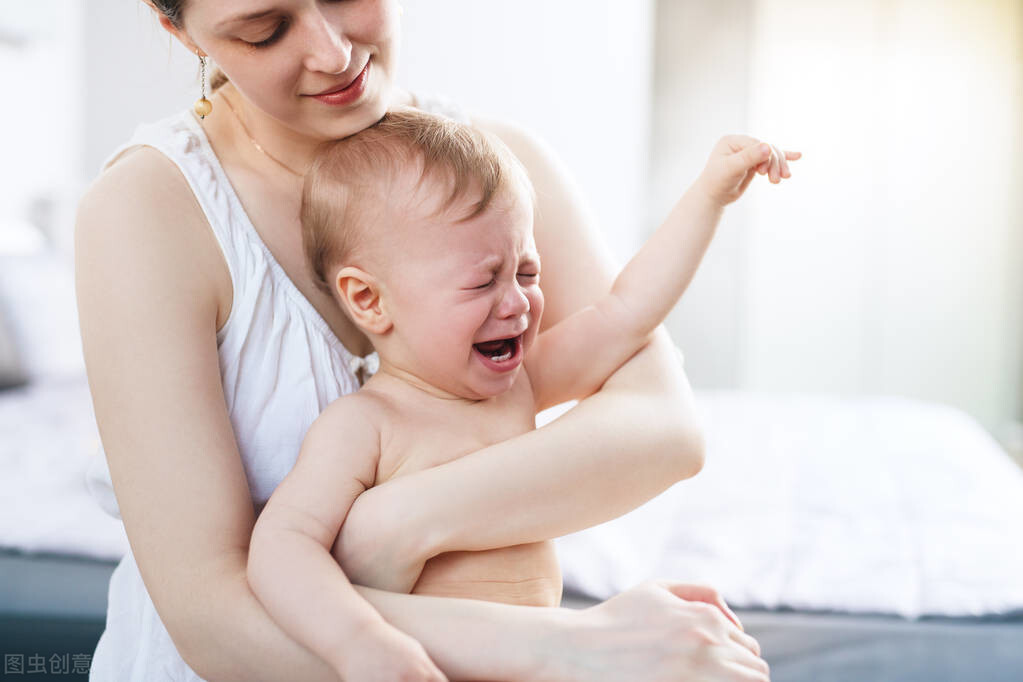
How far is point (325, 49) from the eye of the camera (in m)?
1.05

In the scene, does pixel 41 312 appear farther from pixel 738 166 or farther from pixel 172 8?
pixel 738 166

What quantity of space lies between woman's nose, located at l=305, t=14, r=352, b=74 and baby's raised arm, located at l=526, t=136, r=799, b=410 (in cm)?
40

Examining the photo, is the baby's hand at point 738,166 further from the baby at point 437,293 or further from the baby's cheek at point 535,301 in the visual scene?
the baby's cheek at point 535,301

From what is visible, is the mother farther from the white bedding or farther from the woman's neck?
the white bedding

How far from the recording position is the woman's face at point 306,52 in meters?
1.04

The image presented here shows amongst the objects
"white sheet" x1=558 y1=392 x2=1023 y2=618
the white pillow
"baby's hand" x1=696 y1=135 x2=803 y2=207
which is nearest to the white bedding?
"white sheet" x1=558 y1=392 x2=1023 y2=618

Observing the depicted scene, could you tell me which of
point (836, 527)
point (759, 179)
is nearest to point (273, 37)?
point (836, 527)

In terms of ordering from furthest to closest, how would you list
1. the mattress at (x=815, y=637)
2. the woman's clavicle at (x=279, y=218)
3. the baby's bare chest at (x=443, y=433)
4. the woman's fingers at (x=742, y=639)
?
the mattress at (x=815, y=637) → the woman's clavicle at (x=279, y=218) → the baby's bare chest at (x=443, y=433) → the woman's fingers at (x=742, y=639)

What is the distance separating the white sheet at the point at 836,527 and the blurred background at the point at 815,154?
1946mm

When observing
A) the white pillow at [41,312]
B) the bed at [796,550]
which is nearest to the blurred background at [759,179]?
the white pillow at [41,312]

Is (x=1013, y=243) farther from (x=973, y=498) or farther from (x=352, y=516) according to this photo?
(x=352, y=516)

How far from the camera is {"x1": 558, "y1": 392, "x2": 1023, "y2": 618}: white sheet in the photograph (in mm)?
1751

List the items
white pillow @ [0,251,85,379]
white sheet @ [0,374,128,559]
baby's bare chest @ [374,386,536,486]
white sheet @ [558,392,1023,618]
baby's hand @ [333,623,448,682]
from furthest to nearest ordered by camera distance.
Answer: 1. white pillow @ [0,251,85,379]
2. white sheet @ [0,374,128,559]
3. white sheet @ [558,392,1023,618]
4. baby's bare chest @ [374,386,536,486]
5. baby's hand @ [333,623,448,682]

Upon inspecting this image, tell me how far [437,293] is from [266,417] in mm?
245
